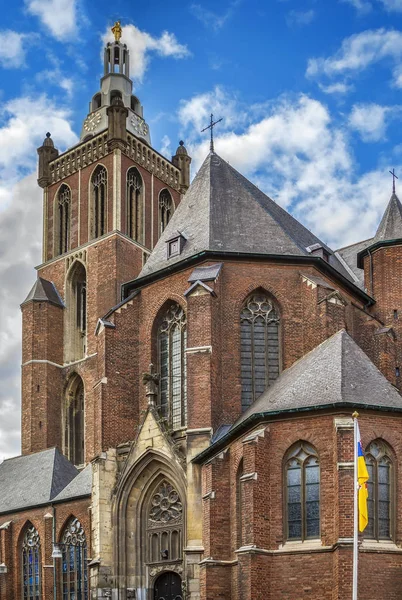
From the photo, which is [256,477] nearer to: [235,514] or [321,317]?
[235,514]

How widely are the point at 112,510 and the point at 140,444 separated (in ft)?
8.05

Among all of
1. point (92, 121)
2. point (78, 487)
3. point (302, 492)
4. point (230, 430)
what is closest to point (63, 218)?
point (92, 121)

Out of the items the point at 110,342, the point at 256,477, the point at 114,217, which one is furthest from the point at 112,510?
the point at 114,217

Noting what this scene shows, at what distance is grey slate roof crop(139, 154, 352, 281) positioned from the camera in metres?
37.2

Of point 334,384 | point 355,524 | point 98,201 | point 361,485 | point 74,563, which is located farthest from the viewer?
point 98,201

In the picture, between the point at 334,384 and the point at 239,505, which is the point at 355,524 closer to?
the point at 334,384

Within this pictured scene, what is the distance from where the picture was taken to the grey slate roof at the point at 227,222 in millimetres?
37219

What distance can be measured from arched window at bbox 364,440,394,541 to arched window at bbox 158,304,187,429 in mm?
9684

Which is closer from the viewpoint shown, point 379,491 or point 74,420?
point 379,491

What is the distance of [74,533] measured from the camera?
4325 cm

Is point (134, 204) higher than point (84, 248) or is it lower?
higher

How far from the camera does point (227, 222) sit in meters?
38.2

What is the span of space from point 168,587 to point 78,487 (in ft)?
Answer: 35.1

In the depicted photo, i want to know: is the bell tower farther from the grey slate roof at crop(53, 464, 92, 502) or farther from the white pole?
Result: the white pole
